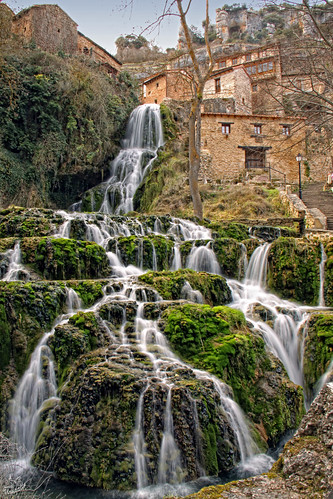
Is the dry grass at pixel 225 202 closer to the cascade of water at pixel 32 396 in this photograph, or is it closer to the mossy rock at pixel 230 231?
the mossy rock at pixel 230 231

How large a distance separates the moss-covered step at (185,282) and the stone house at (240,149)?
64.7ft

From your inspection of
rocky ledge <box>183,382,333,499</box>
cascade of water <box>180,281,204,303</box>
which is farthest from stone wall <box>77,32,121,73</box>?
rocky ledge <box>183,382,333,499</box>

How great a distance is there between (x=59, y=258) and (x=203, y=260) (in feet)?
15.1

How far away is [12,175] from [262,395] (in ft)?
58.8

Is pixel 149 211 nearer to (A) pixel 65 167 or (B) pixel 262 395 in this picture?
(A) pixel 65 167

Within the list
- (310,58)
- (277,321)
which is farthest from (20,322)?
(310,58)

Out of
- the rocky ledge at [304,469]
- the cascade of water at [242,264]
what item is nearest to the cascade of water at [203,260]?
the cascade of water at [242,264]

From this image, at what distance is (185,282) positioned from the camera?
404 inches

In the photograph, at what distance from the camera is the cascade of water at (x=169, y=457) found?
5703 millimetres

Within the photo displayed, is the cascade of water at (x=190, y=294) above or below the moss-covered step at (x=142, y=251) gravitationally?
below

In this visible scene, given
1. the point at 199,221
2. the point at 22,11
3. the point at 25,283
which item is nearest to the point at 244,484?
the point at 25,283

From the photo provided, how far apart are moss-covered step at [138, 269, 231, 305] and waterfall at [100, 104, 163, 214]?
1240 cm

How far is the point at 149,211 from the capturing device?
22.6 metres

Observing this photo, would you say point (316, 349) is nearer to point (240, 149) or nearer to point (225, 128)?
point (240, 149)
